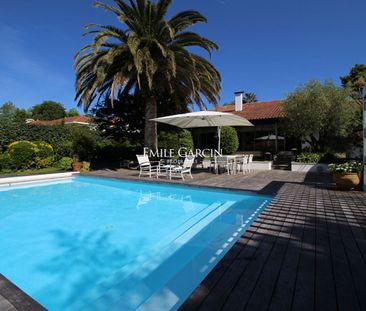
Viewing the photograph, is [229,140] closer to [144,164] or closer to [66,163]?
[144,164]

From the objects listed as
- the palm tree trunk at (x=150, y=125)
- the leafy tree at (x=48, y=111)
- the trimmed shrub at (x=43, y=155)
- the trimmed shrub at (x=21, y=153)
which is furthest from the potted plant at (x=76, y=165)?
the leafy tree at (x=48, y=111)

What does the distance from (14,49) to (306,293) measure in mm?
20288

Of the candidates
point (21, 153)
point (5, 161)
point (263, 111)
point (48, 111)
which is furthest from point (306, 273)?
point (48, 111)

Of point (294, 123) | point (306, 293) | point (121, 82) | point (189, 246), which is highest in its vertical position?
point (121, 82)

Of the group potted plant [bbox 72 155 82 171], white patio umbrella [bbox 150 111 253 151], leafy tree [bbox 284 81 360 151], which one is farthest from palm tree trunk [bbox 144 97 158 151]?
leafy tree [bbox 284 81 360 151]

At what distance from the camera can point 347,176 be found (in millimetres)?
7277

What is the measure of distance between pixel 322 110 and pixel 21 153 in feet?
54.7

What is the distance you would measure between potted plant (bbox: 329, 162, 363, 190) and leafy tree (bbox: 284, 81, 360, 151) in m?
6.45

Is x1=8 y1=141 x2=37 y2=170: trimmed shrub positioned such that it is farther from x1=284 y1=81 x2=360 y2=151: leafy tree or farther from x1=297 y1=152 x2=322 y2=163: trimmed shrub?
x1=297 y1=152 x2=322 y2=163: trimmed shrub

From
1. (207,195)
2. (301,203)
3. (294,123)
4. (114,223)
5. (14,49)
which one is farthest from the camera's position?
(14,49)

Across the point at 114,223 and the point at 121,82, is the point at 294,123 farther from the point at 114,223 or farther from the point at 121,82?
the point at 114,223

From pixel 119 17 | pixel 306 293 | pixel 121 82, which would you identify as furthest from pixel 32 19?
pixel 306 293

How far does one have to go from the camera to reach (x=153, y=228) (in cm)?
611

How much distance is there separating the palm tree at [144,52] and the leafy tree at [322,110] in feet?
16.3
